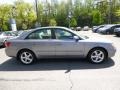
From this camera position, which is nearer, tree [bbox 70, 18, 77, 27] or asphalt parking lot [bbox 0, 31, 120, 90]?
asphalt parking lot [bbox 0, 31, 120, 90]

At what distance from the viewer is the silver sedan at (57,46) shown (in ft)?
27.7

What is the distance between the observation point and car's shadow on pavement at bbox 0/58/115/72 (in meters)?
8.03

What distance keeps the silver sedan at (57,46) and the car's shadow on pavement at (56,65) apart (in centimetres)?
30

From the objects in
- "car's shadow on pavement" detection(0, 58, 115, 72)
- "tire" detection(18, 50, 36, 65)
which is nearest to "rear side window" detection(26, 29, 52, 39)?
"tire" detection(18, 50, 36, 65)

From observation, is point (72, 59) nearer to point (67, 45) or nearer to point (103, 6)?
point (67, 45)

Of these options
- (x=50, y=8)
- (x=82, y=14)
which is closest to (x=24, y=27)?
(x=50, y=8)

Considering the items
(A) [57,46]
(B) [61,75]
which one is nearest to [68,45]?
(A) [57,46]

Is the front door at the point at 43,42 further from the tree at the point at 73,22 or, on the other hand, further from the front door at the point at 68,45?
the tree at the point at 73,22

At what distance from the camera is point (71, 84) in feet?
19.9

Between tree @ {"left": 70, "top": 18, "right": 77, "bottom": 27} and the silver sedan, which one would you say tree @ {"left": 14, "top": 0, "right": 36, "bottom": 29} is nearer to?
tree @ {"left": 70, "top": 18, "right": 77, "bottom": 27}

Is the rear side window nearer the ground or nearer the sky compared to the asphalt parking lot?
nearer the sky

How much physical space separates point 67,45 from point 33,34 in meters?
1.43

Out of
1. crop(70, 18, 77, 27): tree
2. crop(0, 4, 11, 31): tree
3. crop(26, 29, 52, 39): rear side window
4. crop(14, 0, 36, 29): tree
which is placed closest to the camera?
crop(26, 29, 52, 39): rear side window

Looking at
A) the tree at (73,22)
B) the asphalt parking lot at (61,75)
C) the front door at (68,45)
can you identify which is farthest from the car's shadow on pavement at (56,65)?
the tree at (73,22)
